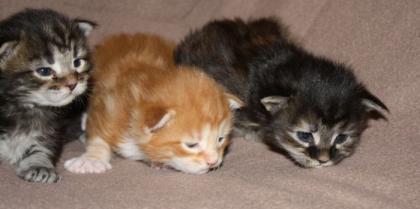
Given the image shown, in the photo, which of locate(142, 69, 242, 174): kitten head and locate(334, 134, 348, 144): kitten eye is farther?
locate(334, 134, 348, 144): kitten eye

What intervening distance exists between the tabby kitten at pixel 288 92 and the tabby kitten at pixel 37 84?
664 millimetres

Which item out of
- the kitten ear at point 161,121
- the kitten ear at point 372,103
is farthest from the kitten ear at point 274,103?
the kitten ear at point 161,121

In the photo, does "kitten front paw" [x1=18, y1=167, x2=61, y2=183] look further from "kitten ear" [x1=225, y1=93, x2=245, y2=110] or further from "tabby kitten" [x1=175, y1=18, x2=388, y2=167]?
"tabby kitten" [x1=175, y1=18, x2=388, y2=167]

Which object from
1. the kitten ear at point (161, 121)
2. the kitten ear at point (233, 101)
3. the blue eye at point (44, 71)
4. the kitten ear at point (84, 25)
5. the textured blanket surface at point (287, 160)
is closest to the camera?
the textured blanket surface at point (287, 160)

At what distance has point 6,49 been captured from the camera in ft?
7.24

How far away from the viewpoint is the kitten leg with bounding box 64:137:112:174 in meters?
2.27

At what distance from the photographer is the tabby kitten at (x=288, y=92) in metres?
2.35

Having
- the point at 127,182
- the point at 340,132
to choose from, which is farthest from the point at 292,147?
the point at 127,182

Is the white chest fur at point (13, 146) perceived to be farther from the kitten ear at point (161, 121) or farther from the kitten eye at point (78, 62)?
the kitten ear at point (161, 121)

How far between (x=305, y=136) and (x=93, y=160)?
0.89 metres

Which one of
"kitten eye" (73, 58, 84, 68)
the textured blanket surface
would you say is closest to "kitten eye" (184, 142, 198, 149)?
the textured blanket surface

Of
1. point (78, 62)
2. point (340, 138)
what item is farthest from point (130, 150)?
point (340, 138)

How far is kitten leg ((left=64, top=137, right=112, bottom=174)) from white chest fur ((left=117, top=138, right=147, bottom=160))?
7 cm

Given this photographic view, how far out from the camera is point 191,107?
2.23 m
